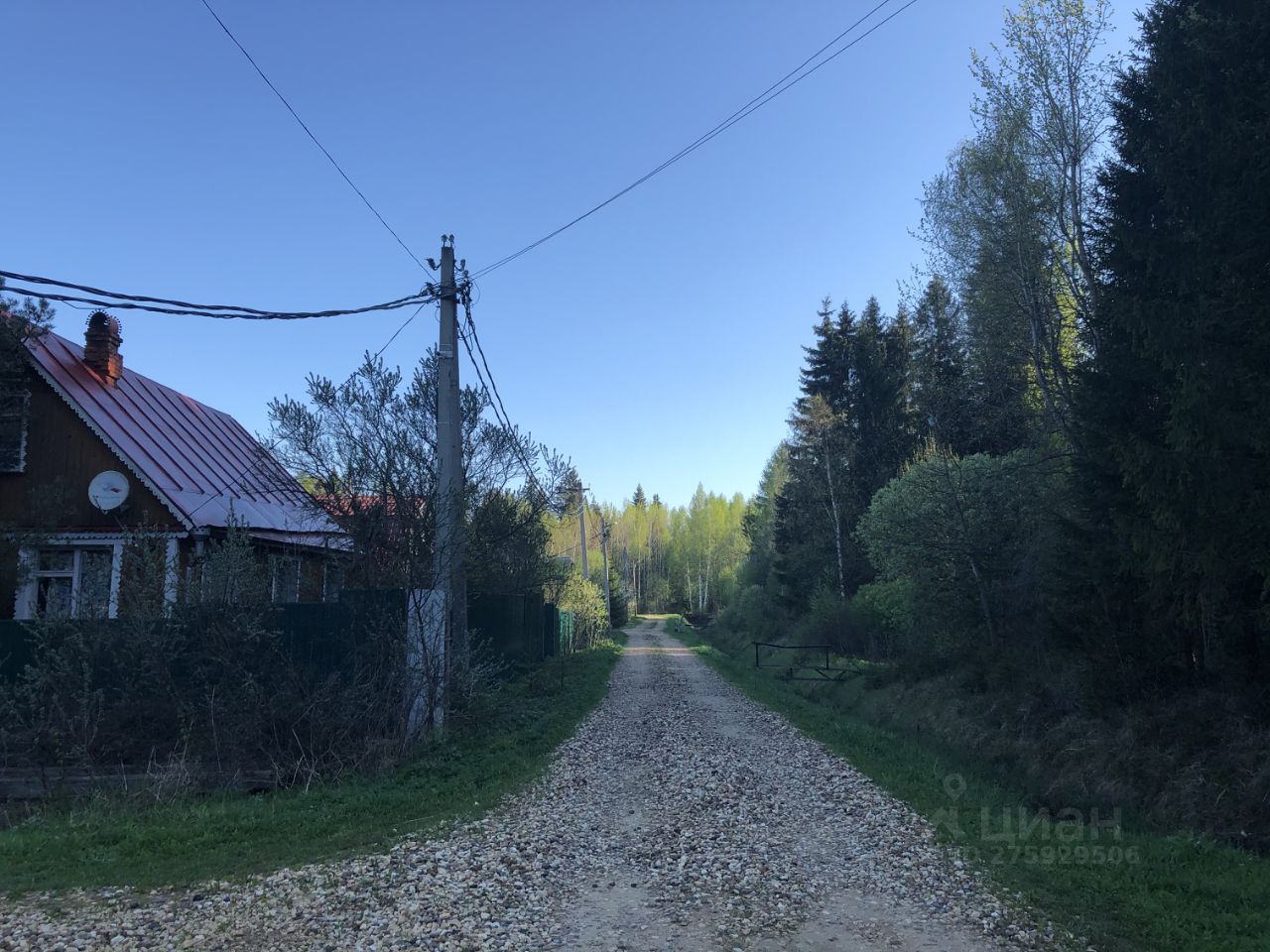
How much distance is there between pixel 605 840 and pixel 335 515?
6910 millimetres

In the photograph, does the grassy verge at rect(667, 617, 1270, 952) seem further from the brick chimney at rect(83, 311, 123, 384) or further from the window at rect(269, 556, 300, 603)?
the brick chimney at rect(83, 311, 123, 384)

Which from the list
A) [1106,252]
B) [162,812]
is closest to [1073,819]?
[1106,252]

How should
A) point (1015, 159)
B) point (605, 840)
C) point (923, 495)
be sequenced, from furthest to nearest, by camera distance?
point (923, 495) < point (1015, 159) < point (605, 840)

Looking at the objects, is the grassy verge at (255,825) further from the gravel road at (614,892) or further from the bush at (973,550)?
the bush at (973,550)

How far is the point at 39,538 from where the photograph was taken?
13734 mm

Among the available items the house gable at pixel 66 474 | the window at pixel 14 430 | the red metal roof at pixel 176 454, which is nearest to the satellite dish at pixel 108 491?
the house gable at pixel 66 474

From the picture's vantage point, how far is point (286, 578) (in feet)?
43.5

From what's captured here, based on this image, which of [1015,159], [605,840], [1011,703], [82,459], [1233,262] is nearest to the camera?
[605,840]

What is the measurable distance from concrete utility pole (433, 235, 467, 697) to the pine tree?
26.6ft

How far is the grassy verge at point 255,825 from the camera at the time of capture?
20.4 ft

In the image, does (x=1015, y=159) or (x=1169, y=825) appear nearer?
(x=1169, y=825)

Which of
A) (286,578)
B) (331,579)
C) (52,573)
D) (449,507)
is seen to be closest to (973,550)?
(449,507)

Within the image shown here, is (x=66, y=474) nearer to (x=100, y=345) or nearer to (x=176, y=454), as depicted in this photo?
(x=176, y=454)

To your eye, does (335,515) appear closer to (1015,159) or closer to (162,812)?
(162,812)
